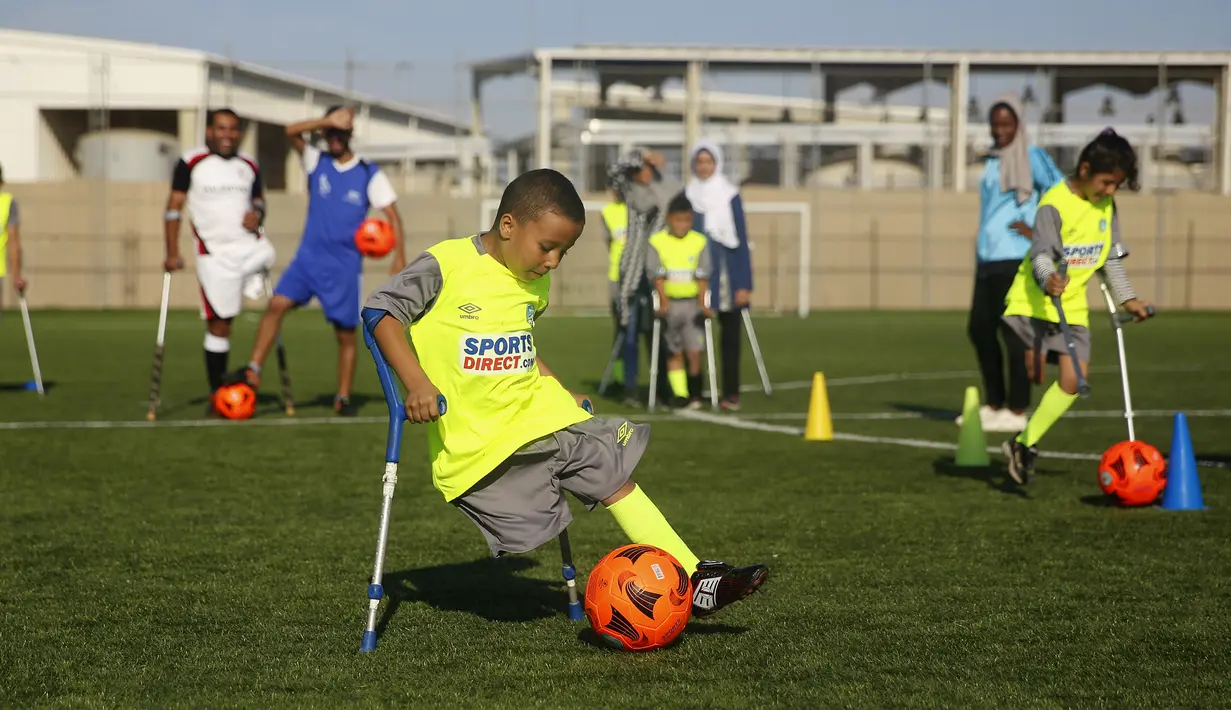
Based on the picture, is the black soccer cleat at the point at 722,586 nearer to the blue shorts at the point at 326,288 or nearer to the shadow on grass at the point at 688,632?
the shadow on grass at the point at 688,632

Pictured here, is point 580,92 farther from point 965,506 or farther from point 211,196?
point 965,506

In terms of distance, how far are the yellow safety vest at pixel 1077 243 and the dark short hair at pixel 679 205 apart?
15.2 ft

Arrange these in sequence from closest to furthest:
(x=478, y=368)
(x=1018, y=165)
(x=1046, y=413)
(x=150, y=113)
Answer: (x=478, y=368)
(x=1046, y=413)
(x=1018, y=165)
(x=150, y=113)

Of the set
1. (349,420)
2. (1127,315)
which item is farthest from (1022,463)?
(349,420)

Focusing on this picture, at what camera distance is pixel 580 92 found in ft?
120

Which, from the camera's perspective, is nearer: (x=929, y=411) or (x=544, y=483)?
(x=544, y=483)

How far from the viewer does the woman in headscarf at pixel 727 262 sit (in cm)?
1233

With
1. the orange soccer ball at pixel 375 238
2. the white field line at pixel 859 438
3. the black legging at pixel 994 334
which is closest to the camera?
the white field line at pixel 859 438

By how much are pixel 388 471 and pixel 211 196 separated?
7387mm

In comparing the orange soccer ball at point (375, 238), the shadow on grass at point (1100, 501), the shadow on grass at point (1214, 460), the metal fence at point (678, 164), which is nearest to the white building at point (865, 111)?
the metal fence at point (678, 164)

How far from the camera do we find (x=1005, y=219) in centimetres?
1027

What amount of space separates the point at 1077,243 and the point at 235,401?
21.8 feet

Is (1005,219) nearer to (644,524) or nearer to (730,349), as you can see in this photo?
(730,349)

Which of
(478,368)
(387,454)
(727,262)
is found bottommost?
(387,454)
